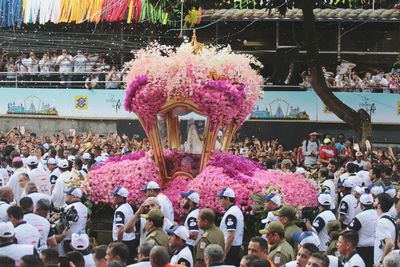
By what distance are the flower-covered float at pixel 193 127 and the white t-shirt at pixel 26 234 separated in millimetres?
4699

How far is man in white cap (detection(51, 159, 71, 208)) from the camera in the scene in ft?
54.2

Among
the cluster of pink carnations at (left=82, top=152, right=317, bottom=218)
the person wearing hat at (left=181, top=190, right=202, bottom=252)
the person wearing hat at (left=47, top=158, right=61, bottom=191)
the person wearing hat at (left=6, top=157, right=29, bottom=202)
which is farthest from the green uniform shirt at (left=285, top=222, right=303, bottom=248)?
the person wearing hat at (left=47, top=158, right=61, bottom=191)

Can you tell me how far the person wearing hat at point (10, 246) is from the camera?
417 inches

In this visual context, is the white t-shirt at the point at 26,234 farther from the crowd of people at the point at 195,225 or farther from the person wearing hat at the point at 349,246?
the person wearing hat at the point at 349,246

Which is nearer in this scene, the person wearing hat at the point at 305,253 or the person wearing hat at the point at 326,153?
the person wearing hat at the point at 305,253

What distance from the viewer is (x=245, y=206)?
16.0 m

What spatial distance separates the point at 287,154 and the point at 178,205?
801 cm

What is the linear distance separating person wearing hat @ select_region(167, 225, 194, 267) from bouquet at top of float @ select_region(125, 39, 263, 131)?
569cm

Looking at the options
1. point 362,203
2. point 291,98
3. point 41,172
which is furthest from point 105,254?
point 291,98

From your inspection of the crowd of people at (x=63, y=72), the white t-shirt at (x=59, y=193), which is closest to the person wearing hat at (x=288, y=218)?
the white t-shirt at (x=59, y=193)

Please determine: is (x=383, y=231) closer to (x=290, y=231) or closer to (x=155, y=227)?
(x=290, y=231)

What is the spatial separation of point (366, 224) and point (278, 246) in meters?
2.80

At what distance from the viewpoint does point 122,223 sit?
46.8 ft

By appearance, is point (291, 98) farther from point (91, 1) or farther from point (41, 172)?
point (41, 172)
